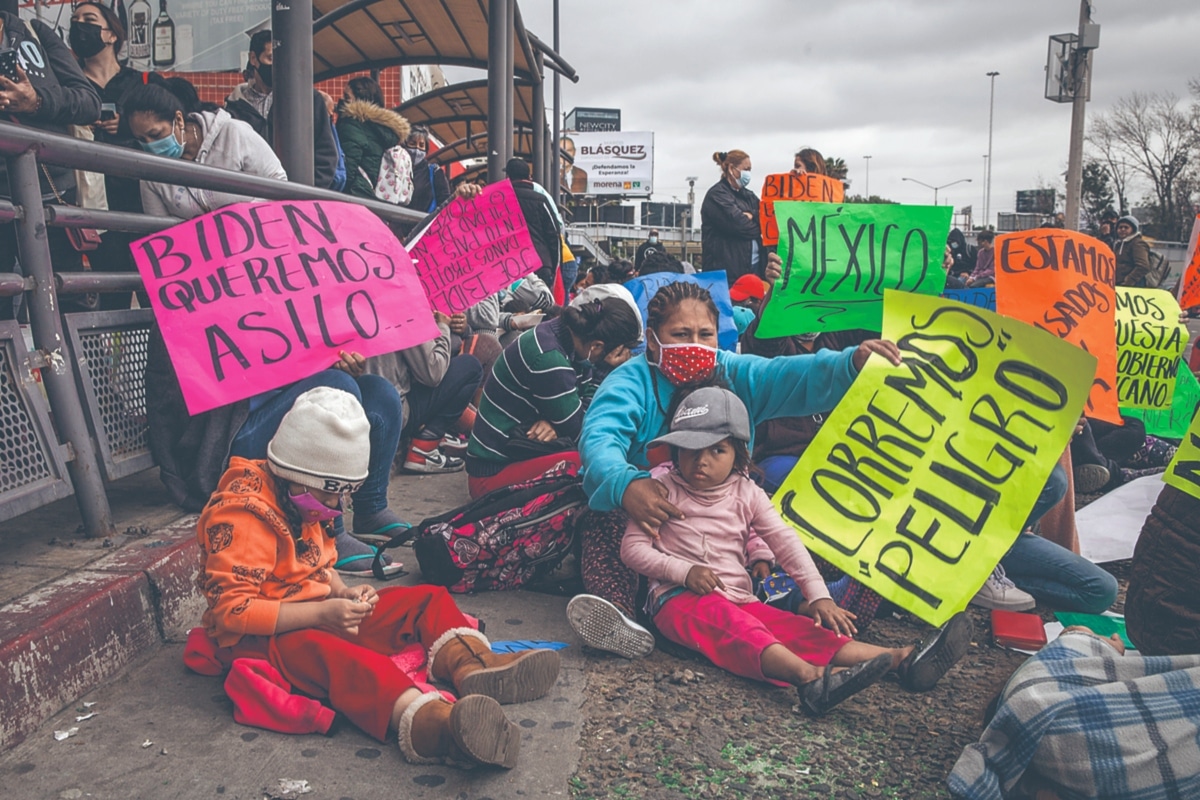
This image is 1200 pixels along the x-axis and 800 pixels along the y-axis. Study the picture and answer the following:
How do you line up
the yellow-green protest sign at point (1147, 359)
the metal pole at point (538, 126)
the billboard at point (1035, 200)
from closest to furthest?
1. the yellow-green protest sign at point (1147, 359)
2. the metal pole at point (538, 126)
3. the billboard at point (1035, 200)

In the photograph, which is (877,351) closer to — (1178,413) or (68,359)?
(68,359)

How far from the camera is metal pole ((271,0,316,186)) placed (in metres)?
5.09

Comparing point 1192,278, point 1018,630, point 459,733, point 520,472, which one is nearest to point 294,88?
point 520,472

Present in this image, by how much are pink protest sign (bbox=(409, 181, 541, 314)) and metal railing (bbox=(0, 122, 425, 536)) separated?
1841 millimetres

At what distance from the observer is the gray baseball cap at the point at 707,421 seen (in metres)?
3.08

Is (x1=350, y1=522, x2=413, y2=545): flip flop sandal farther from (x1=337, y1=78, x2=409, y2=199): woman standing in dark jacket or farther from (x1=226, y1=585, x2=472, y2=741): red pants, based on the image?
(x1=337, y1=78, x2=409, y2=199): woman standing in dark jacket

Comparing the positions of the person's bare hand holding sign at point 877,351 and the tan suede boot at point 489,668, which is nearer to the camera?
the tan suede boot at point 489,668

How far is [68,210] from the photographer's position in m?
3.29

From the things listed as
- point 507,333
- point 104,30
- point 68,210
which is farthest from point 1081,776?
point 507,333

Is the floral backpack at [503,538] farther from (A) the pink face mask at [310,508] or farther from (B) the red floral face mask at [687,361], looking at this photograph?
(A) the pink face mask at [310,508]

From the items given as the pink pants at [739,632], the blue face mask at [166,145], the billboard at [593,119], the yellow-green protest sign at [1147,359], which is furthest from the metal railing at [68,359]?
the billboard at [593,119]

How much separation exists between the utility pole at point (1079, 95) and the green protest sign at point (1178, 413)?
29.6ft

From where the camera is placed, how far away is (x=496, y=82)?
364 inches

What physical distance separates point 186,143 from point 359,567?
2.14 m
